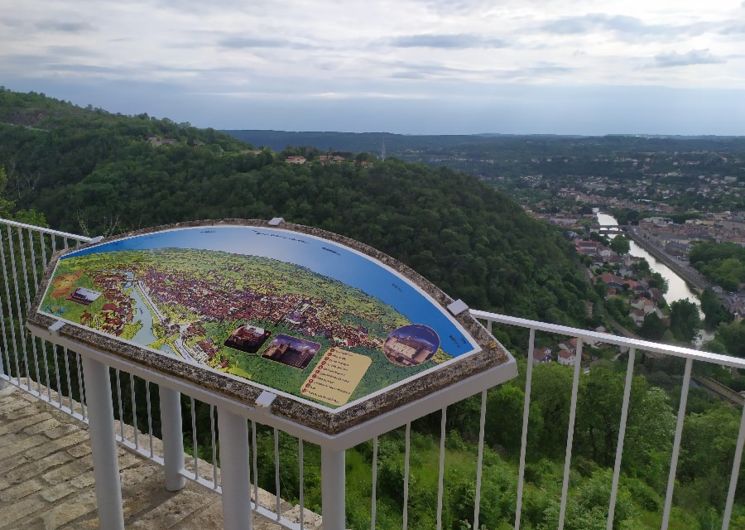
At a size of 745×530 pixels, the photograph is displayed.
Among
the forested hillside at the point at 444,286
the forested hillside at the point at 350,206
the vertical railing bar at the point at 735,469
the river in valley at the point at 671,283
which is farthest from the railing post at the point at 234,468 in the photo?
the river in valley at the point at 671,283

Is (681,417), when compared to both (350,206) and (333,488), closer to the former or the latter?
→ (333,488)

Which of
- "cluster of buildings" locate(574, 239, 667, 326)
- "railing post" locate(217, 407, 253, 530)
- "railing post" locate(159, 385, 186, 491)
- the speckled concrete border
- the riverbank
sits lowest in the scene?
"cluster of buildings" locate(574, 239, 667, 326)

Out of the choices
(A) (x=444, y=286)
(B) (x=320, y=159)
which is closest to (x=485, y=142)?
(B) (x=320, y=159)

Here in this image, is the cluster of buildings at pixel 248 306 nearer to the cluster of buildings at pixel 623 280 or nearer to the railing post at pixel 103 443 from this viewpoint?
the railing post at pixel 103 443

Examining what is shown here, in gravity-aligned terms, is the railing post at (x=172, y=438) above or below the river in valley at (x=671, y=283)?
above

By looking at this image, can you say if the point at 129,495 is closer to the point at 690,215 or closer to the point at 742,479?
the point at 742,479

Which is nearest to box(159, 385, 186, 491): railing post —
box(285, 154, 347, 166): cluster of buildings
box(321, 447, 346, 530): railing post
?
box(321, 447, 346, 530): railing post

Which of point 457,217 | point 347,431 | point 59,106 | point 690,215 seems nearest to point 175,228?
point 347,431

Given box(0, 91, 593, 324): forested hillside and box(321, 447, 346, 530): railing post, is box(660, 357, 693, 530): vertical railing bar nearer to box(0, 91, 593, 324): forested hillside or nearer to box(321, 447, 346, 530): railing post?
box(321, 447, 346, 530): railing post
